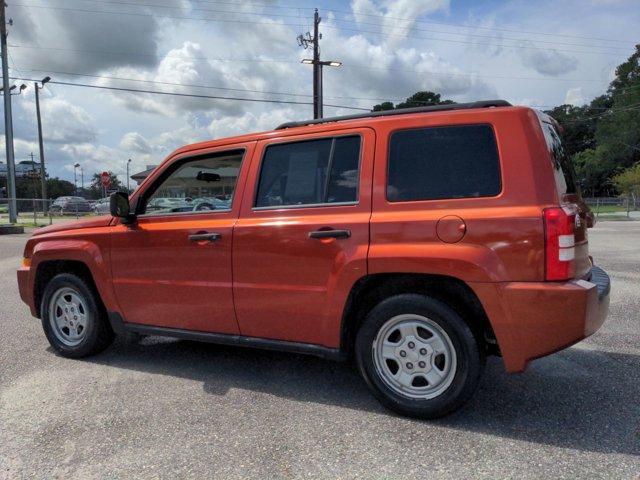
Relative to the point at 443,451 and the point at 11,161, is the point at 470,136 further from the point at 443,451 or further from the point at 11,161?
the point at 11,161

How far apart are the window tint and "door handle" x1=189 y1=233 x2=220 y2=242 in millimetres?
386

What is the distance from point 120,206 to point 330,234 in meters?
1.91

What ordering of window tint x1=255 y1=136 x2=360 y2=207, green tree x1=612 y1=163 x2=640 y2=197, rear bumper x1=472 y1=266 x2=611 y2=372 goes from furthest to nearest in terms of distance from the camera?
1. green tree x1=612 y1=163 x2=640 y2=197
2. window tint x1=255 y1=136 x2=360 y2=207
3. rear bumper x1=472 y1=266 x2=611 y2=372

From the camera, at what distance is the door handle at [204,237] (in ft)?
13.1

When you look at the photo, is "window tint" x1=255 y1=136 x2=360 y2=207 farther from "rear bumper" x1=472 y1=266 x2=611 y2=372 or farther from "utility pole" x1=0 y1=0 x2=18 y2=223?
"utility pole" x1=0 y1=0 x2=18 y2=223

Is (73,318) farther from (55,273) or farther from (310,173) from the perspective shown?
(310,173)

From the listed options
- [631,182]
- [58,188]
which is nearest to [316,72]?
[631,182]

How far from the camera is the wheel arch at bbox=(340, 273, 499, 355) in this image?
332cm

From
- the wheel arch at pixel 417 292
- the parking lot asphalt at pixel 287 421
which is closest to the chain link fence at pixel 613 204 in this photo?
the parking lot asphalt at pixel 287 421

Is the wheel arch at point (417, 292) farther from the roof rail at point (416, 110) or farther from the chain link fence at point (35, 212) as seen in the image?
the chain link fence at point (35, 212)

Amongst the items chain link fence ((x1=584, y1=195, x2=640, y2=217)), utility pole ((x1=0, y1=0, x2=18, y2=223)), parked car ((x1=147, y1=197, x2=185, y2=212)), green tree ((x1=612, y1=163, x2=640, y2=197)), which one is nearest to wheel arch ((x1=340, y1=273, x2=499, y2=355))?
parked car ((x1=147, y1=197, x2=185, y2=212))

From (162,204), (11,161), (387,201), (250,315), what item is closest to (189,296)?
(250,315)

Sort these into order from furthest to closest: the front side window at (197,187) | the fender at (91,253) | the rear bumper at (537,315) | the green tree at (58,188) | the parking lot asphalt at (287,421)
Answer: the green tree at (58,188) → the fender at (91,253) → the front side window at (197,187) → the rear bumper at (537,315) → the parking lot asphalt at (287,421)

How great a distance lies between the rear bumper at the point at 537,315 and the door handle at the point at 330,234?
871 millimetres
